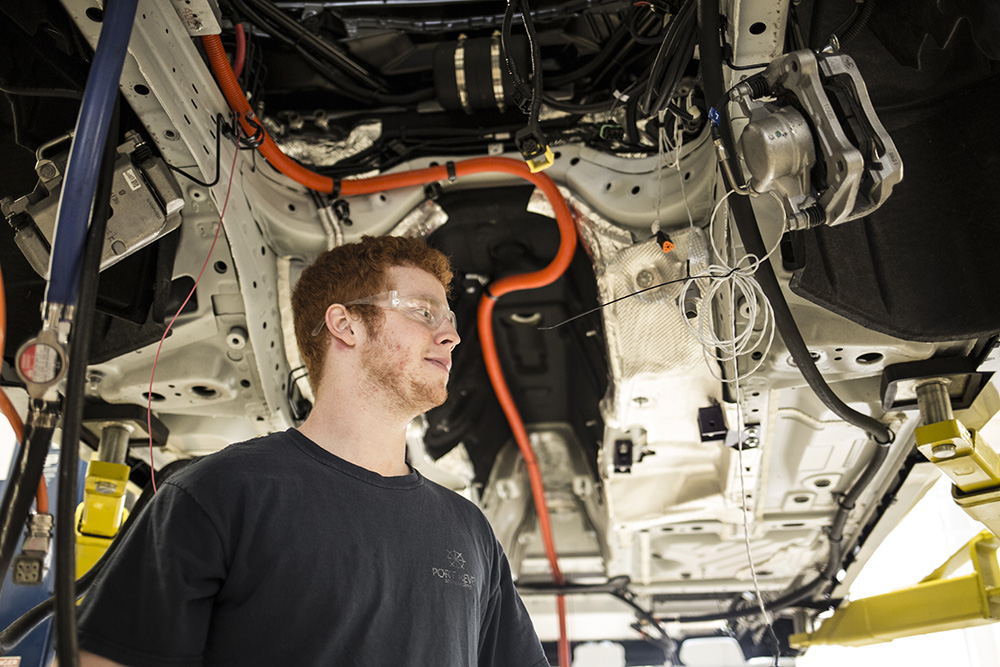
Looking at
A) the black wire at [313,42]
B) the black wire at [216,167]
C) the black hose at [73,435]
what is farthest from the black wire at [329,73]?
the black hose at [73,435]

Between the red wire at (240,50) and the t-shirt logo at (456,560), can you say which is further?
the red wire at (240,50)

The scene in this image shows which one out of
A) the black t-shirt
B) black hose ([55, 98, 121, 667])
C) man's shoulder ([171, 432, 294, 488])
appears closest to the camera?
black hose ([55, 98, 121, 667])

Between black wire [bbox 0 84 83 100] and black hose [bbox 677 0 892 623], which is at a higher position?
black wire [bbox 0 84 83 100]

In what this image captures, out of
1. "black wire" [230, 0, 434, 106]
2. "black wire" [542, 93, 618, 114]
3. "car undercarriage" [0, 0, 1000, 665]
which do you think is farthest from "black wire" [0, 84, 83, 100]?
"black wire" [542, 93, 618, 114]

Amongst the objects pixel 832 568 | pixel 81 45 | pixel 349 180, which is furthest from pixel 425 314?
pixel 832 568

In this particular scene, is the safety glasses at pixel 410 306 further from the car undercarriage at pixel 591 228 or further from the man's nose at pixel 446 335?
the car undercarriage at pixel 591 228

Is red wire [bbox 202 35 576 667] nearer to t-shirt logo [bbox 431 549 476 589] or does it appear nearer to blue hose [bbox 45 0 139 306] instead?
blue hose [bbox 45 0 139 306]

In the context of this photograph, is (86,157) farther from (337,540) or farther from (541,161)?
(541,161)

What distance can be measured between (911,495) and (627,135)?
6.00ft

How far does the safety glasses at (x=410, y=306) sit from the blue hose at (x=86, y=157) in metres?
0.78

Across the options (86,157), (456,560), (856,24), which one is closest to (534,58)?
(856,24)

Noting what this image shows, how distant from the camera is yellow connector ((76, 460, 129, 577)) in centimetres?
251

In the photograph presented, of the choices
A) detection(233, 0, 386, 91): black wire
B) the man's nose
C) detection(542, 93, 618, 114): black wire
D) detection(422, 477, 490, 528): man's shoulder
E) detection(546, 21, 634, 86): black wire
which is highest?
detection(233, 0, 386, 91): black wire

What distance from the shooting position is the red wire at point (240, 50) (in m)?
2.29
